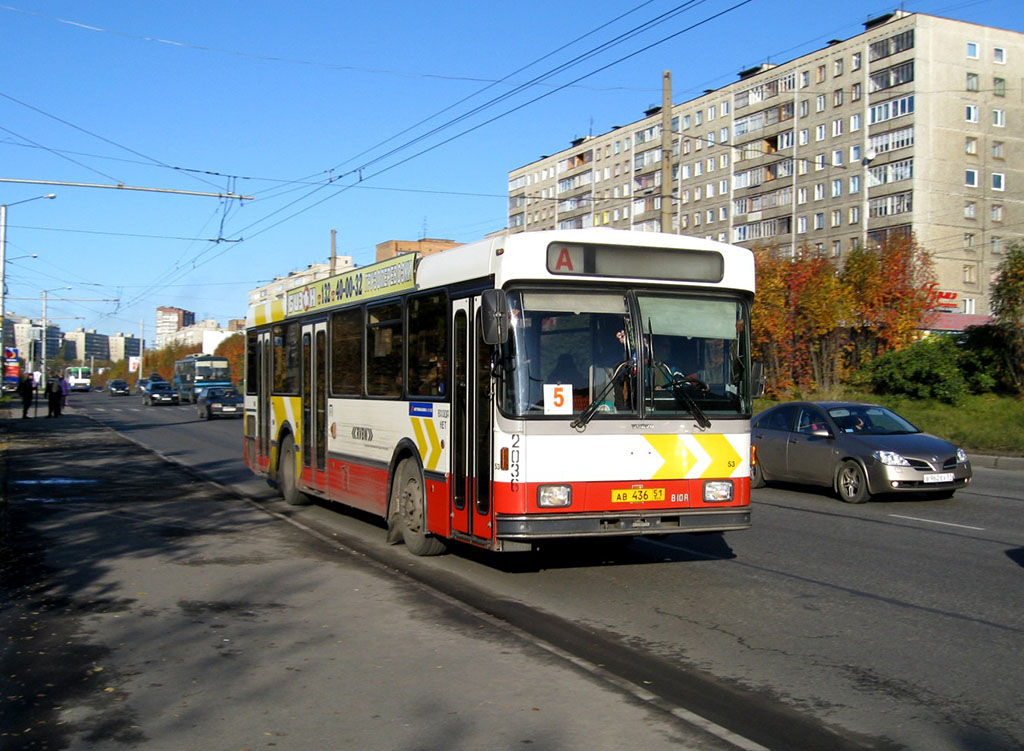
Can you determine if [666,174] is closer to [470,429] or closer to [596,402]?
[470,429]

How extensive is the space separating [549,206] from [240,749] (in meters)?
105

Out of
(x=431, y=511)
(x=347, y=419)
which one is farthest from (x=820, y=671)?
(x=347, y=419)

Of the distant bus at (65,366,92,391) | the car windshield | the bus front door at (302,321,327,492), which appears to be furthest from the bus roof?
the distant bus at (65,366,92,391)

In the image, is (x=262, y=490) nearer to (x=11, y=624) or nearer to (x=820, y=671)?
(x=11, y=624)

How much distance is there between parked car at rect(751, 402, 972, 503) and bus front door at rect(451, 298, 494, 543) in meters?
7.49

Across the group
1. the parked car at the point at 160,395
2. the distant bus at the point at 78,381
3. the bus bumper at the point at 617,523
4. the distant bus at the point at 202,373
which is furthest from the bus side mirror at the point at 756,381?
the distant bus at the point at 78,381

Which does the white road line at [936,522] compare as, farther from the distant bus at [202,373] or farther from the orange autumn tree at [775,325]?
the distant bus at [202,373]

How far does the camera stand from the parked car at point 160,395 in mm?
70750

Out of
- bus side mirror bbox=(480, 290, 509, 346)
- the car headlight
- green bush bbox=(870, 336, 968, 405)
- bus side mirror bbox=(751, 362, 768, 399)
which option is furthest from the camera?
green bush bbox=(870, 336, 968, 405)

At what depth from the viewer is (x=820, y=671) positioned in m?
6.30

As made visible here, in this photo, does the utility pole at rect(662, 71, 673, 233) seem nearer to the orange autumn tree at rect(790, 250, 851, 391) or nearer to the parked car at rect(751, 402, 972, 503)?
the parked car at rect(751, 402, 972, 503)

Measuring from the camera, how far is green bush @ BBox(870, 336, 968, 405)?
100 feet

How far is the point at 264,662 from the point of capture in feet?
21.6

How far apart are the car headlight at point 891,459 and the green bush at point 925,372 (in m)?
17.1
